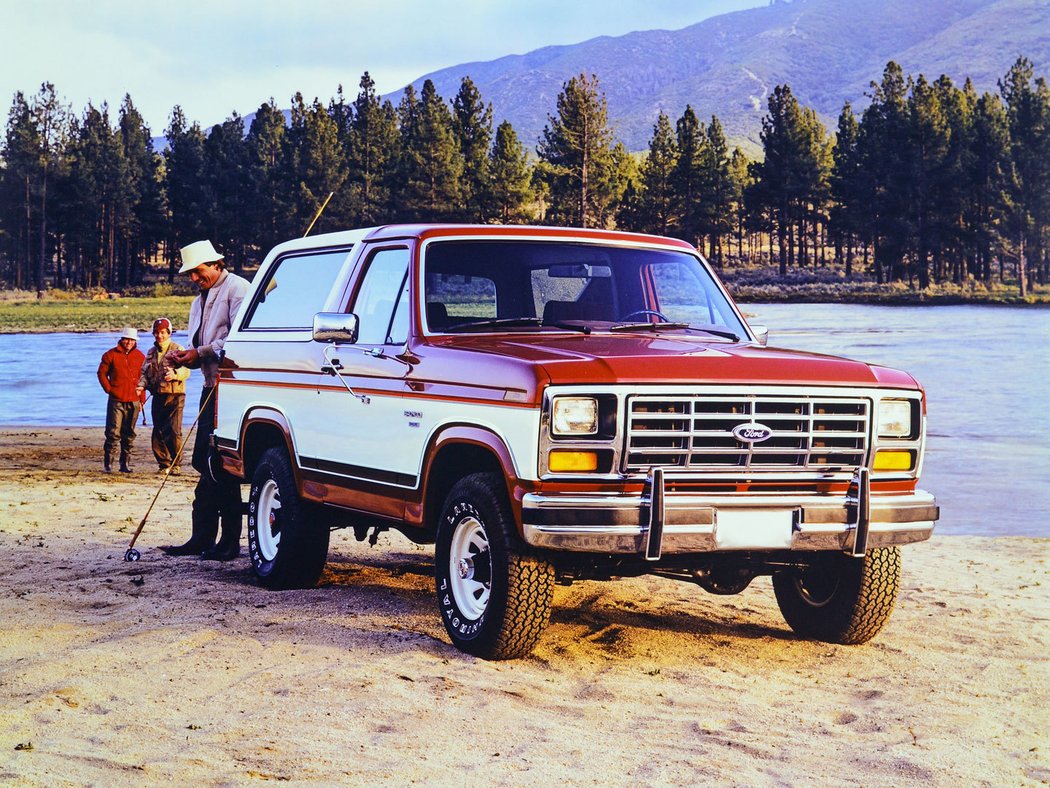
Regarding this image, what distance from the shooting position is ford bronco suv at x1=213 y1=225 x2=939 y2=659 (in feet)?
20.0

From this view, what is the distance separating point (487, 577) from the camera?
21.9 feet

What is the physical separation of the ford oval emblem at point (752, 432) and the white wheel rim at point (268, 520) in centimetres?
360

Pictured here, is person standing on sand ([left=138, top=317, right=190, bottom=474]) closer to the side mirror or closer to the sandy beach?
the sandy beach

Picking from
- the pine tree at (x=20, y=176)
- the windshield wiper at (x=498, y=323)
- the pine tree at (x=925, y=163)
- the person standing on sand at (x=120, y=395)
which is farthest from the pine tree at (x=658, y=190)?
the windshield wiper at (x=498, y=323)

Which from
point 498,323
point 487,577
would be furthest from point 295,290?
point 487,577

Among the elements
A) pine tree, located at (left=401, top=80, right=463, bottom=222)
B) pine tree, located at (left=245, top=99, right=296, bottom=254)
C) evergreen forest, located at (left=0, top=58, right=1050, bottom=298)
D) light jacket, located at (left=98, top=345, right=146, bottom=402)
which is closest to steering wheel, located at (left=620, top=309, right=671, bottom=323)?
light jacket, located at (left=98, top=345, right=146, bottom=402)

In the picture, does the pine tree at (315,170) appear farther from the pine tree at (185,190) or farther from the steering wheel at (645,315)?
the steering wheel at (645,315)

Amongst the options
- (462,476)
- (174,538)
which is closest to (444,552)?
(462,476)

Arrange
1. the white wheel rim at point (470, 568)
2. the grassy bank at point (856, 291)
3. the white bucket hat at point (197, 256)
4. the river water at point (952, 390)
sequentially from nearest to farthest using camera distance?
the white wheel rim at point (470, 568)
the white bucket hat at point (197, 256)
the river water at point (952, 390)
the grassy bank at point (856, 291)

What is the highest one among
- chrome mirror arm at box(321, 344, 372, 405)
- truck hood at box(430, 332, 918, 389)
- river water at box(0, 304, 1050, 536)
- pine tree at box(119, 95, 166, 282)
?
pine tree at box(119, 95, 166, 282)

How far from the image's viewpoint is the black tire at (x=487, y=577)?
20.9ft

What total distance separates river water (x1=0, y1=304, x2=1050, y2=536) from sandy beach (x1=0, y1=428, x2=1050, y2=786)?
19.8 ft

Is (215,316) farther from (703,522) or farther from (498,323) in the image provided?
(703,522)

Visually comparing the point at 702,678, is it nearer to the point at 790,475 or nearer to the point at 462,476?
the point at 790,475
